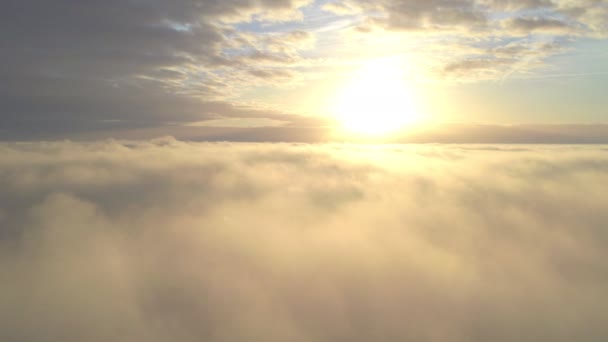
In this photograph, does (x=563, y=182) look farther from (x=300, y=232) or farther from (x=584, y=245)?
(x=300, y=232)

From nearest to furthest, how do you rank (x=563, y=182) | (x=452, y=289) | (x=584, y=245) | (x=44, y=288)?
(x=44, y=288) < (x=452, y=289) < (x=584, y=245) < (x=563, y=182)

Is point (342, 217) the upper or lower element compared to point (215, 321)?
upper

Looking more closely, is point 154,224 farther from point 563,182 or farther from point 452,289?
point 563,182

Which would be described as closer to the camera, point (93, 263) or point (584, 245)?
point (93, 263)

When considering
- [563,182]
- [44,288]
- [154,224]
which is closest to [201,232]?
[154,224]

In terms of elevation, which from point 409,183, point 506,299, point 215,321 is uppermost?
point 409,183

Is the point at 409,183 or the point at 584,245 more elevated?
the point at 409,183

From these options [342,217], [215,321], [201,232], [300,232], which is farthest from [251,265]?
[342,217]

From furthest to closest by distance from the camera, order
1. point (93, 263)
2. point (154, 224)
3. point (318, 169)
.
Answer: point (318, 169), point (154, 224), point (93, 263)

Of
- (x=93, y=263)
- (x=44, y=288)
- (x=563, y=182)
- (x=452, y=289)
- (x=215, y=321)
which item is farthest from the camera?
(x=563, y=182)
